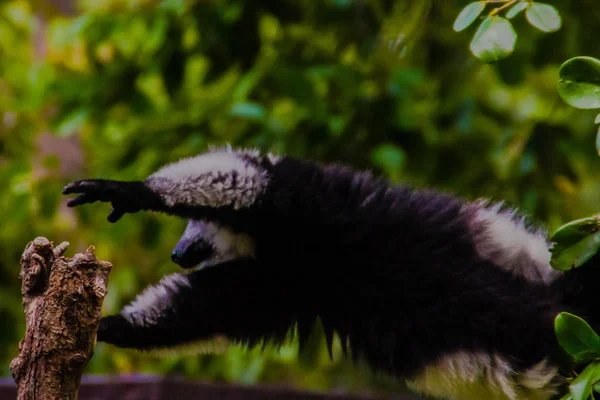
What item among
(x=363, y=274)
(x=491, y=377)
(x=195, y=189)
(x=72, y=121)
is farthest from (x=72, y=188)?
(x=72, y=121)

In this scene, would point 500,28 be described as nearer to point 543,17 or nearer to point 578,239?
point 543,17

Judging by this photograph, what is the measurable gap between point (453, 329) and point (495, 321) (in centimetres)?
13

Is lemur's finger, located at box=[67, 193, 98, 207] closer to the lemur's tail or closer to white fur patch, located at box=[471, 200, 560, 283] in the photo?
white fur patch, located at box=[471, 200, 560, 283]

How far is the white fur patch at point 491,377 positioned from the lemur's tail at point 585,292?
0.63ft

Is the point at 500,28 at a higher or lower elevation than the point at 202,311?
higher

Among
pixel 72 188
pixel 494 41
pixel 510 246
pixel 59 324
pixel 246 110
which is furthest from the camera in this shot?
pixel 246 110

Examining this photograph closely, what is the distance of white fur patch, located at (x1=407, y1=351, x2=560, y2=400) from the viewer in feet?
7.97

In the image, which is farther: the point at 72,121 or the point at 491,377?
the point at 72,121

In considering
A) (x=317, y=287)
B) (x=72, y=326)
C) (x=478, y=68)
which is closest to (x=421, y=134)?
(x=478, y=68)

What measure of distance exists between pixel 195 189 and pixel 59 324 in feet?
2.74

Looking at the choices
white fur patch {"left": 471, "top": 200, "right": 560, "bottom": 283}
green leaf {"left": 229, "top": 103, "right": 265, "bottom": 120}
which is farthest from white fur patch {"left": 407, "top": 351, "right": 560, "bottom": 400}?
green leaf {"left": 229, "top": 103, "right": 265, "bottom": 120}

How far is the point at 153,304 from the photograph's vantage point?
2725 millimetres

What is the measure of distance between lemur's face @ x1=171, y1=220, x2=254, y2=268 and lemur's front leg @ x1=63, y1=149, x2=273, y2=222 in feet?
0.51

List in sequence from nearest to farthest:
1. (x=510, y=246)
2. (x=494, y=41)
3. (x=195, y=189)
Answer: (x=494, y=41)
(x=195, y=189)
(x=510, y=246)
